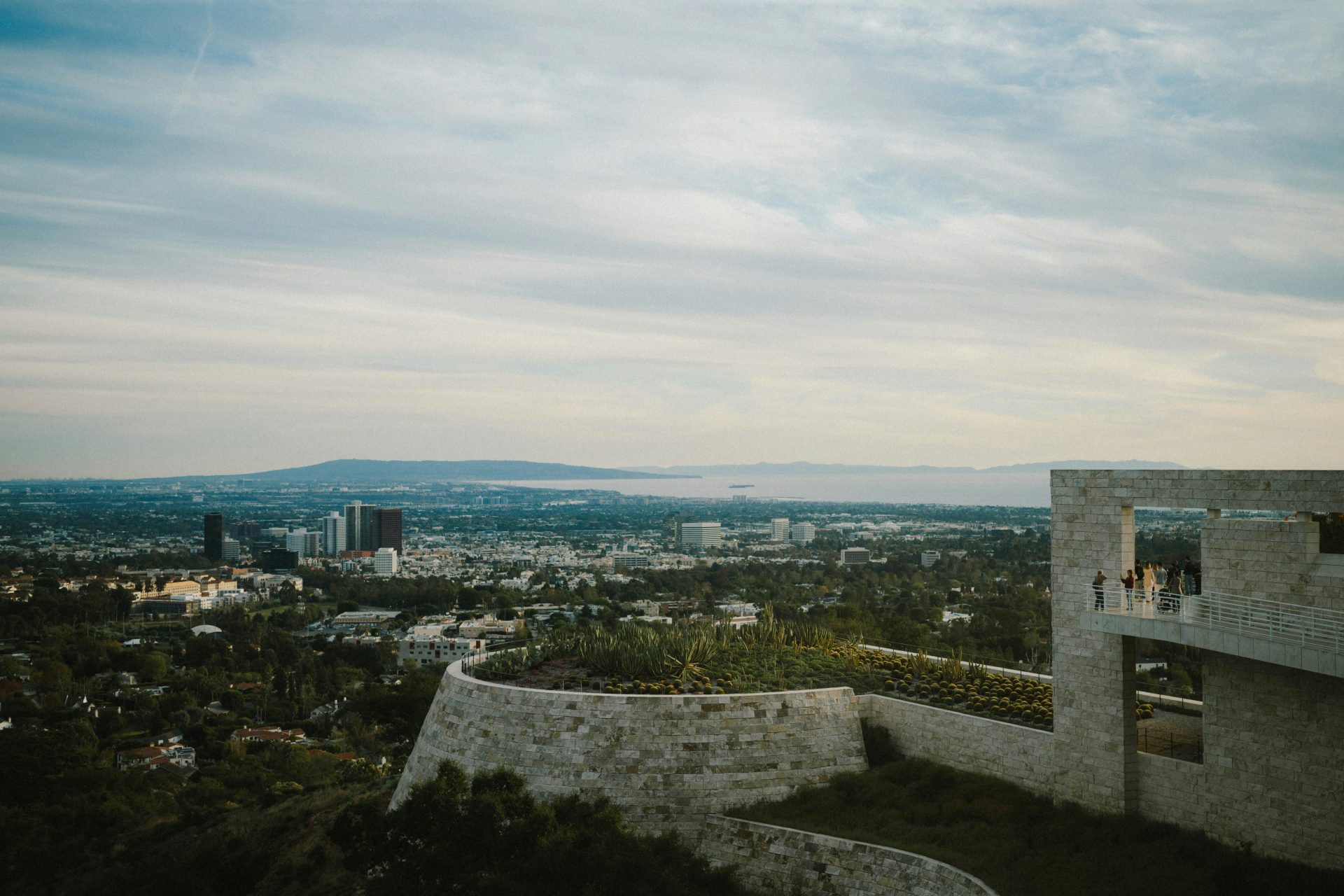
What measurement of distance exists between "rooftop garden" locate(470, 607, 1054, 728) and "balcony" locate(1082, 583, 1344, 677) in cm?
373

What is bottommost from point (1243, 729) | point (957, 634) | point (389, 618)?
point (389, 618)

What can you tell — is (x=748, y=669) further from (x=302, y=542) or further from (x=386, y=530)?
(x=302, y=542)

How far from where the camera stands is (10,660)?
6244 centimetres

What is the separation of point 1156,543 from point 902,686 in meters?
31.2

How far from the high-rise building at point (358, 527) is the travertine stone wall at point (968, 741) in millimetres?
170754

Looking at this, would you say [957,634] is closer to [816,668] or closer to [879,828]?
[816,668]

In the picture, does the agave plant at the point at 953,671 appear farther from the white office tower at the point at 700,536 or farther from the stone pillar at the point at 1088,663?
the white office tower at the point at 700,536

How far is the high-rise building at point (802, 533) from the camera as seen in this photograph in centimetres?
16714

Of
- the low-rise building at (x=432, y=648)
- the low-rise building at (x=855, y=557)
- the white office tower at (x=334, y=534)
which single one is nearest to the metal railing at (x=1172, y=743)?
the low-rise building at (x=432, y=648)

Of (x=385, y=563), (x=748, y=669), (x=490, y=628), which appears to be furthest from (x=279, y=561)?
(x=748, y=669)

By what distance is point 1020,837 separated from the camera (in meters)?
16.5

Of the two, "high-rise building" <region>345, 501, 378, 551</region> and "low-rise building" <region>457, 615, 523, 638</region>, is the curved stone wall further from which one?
"high-rise building" <region>345, 501, 378, 551</region>

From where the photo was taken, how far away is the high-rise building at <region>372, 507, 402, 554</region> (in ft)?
580

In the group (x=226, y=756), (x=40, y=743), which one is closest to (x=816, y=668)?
(x=40, y=743)
